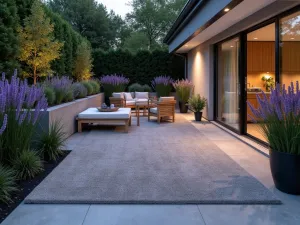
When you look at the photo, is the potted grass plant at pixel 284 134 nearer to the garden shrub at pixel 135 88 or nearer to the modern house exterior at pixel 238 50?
the modern house exterior at pixel 238 50

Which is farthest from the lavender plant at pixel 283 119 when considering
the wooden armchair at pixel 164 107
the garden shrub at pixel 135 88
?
the garden shrub at pixel 135 88

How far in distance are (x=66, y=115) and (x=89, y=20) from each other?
74.0 ft

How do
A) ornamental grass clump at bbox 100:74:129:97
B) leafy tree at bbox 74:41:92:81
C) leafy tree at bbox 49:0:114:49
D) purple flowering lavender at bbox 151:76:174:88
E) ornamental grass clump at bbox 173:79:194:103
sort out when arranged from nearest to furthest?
ornamental grass clump at bbox 173:79:194:103 → leafy tree at bbox 74:41:92:81 → ornamental grass clump at bbox 100:74:129:97 → purple flowering lavender at bbox 151:76:174:88 → leafy tree at bbox 49:0:114:49

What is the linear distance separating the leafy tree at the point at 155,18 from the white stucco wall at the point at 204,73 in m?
16.3

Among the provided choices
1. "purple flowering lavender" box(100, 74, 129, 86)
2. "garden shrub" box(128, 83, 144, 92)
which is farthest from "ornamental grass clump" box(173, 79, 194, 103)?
"purple flowering lavender" box(100, 74, 129, 86)

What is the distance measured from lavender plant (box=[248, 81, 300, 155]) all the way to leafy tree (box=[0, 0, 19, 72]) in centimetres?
567

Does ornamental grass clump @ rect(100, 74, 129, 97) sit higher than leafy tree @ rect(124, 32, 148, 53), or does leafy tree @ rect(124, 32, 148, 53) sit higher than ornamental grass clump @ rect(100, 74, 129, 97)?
leafy tree @ rect(124, 32, 148, 53)

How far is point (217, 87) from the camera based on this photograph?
32.8ft

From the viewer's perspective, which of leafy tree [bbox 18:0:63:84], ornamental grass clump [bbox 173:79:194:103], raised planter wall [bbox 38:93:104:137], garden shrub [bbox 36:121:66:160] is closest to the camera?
garden shrub [bbox 36:121:66:160]

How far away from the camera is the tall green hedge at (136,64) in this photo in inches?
629

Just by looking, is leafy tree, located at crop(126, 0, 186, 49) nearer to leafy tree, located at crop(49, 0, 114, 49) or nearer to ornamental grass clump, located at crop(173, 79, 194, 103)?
leafy tree, located at crop(49, 0, 114, 49)

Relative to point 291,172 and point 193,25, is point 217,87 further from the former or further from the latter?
point 291,172

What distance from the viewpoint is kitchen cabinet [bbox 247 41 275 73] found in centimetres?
949

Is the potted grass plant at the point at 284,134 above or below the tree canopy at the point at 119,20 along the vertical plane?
below
